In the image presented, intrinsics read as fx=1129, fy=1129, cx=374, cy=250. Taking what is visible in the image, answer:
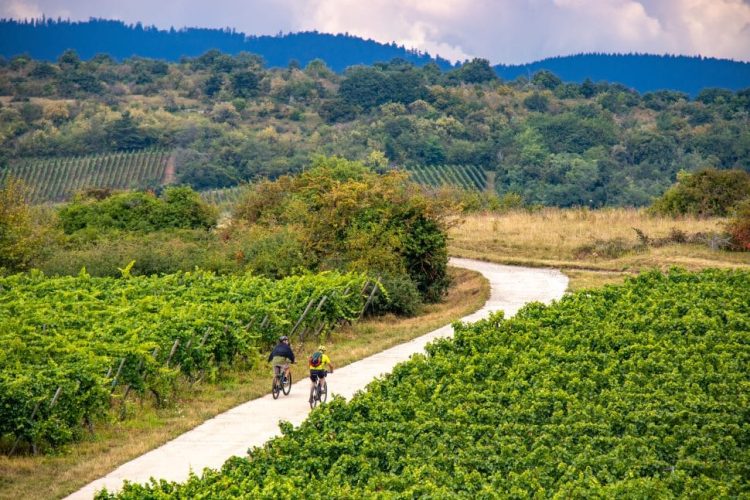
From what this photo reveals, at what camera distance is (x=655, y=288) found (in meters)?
32.3

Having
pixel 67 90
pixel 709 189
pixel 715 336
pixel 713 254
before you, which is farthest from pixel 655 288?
pixel 67 90

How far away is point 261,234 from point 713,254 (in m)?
18.2

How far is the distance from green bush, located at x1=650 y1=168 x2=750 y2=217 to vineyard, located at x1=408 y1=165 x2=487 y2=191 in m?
50.1

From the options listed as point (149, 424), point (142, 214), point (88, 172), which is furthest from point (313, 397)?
point (88, 172)

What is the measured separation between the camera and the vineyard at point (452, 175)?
367 feet

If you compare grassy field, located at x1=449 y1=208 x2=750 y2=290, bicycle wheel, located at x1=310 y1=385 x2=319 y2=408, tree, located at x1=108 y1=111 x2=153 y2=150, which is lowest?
bicycle wheel, located at x1=310 y1=385 x2=319 y2=408

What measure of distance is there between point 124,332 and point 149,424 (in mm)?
3958

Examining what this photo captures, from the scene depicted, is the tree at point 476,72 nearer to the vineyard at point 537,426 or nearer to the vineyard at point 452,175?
the vineyard at point 452,175

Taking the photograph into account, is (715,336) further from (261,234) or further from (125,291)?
(261,234)

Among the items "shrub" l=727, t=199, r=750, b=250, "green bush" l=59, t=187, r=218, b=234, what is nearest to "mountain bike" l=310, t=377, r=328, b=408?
"shrub" l=727, t=199, r=750, b=250

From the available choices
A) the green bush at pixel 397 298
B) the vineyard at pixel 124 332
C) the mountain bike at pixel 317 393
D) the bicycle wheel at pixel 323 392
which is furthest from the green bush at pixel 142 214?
the mountain bike at pixel 317 393

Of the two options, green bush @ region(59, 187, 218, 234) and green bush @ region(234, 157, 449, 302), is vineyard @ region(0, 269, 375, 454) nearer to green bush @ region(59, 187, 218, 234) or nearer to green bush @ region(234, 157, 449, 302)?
green bush @ region(234, 157, 449, 302)

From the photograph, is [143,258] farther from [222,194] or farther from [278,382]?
[222,194]

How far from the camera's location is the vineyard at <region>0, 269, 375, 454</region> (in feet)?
68.7
